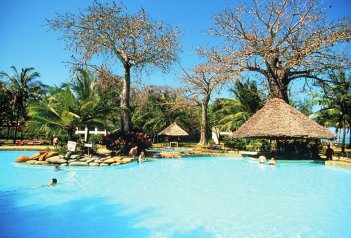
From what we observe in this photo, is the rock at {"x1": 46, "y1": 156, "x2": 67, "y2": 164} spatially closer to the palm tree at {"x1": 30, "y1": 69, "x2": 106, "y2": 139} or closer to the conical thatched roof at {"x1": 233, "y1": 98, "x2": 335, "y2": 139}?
the palm tree at {"x1": 30, "y1": 69, "x2": 106, "y2": 139}

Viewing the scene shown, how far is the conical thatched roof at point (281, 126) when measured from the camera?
544 inches

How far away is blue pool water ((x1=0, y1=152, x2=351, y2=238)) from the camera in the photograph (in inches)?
194

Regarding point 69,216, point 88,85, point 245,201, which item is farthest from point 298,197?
point 88,85

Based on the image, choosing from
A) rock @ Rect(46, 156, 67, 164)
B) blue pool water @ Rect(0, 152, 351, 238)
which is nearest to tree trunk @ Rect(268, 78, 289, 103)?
blue pool water @ Rect(0, 152, 351, 238)

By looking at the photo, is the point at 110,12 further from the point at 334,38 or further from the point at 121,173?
the point at 334,38

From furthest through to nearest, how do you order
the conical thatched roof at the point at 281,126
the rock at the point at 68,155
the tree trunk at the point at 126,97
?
the tree trunk at the point at 126,97 < the conical thatched roof at the point at 281,126 < the rock at the point at 68,155

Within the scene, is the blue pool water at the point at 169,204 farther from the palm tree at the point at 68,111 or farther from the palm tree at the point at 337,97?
the palm tree at the point at 337,97

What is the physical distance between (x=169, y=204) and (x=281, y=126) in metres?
10.1

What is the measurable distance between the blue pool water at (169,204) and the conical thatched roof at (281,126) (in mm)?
3337

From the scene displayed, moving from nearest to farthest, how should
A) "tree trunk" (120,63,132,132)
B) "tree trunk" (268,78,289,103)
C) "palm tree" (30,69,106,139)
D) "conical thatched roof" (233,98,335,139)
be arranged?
"palm tree" (30,69,106,139), "conical thatched roof" (233,98,335,139), "tree trunk" (120,63,132,132), "tree trunk" (268,78,289,103)

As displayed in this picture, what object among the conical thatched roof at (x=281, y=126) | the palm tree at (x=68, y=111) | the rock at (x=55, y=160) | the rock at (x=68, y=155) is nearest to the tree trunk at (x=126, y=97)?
the palm tree at (x=68, y=111)

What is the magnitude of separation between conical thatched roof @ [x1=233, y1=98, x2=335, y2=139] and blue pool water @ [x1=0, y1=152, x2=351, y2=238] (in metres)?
3.34

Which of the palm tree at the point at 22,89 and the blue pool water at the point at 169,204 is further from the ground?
the palm tree at the point at 22,89

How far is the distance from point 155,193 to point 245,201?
260 centimetres
